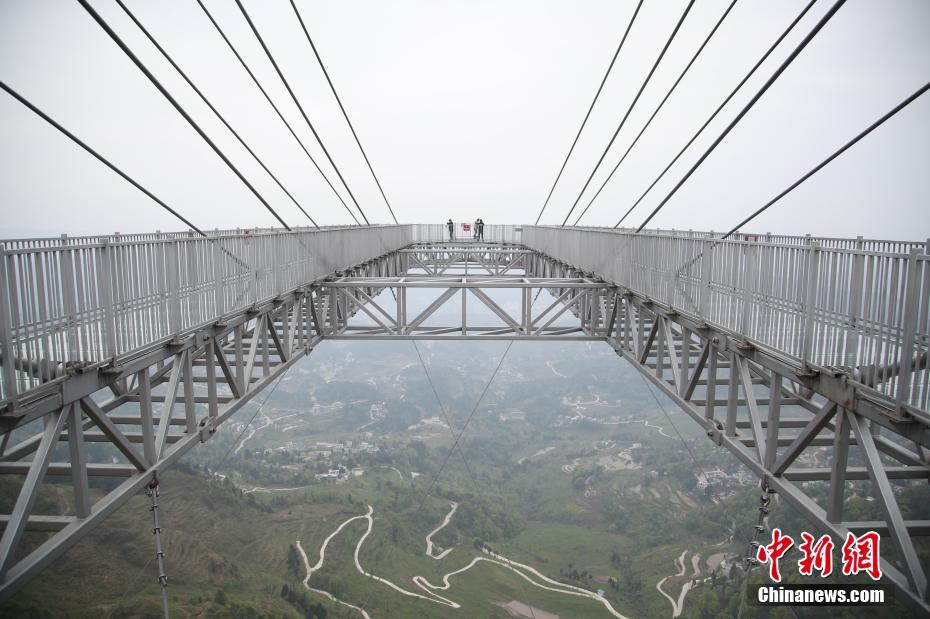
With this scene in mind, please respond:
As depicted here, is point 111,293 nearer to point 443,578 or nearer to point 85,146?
point 85,146

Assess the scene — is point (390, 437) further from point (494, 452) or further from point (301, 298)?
point (301, 298)

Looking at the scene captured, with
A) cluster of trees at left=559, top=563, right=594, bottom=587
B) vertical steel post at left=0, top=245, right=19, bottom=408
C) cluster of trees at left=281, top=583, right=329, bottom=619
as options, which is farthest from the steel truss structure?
cluster of trees at left=559, top=563, right=594, bottom=587

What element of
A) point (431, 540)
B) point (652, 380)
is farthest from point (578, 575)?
point (652, 380)

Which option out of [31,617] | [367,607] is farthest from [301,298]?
[367,607]

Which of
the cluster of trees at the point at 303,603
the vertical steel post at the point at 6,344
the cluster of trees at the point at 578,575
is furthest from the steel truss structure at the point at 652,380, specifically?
the cluster of trees at the point at 578,575

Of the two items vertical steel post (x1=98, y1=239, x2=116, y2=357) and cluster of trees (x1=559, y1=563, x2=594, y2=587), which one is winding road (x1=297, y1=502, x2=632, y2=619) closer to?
cluster of trees (x1=559, y1=563, x2=594, y2=587)
